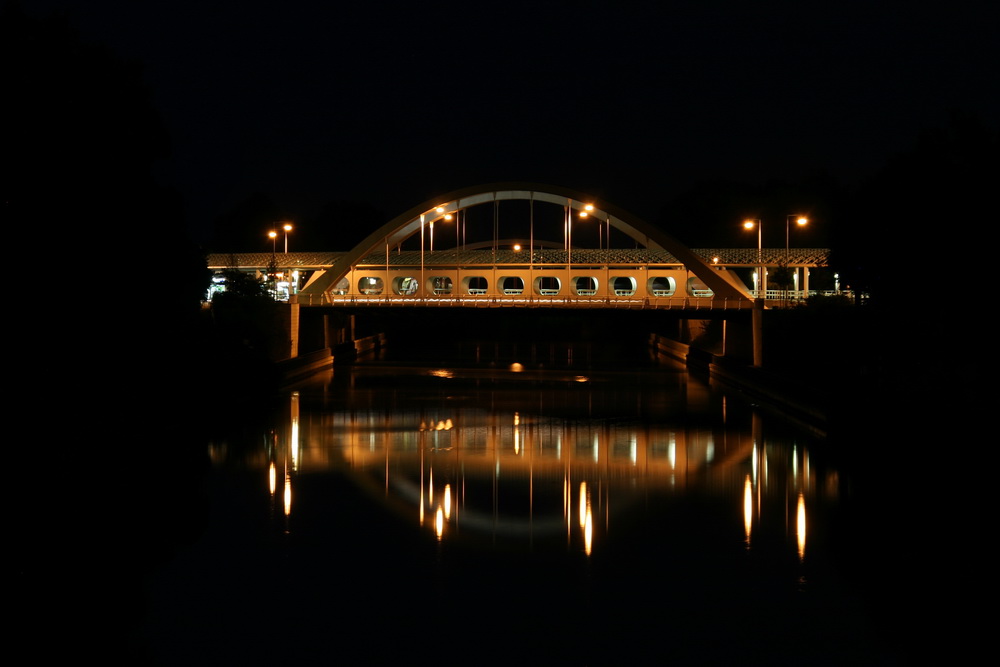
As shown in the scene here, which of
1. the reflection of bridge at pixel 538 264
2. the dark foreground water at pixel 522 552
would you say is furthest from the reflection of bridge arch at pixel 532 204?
the dark foreground water at pixel 522 552

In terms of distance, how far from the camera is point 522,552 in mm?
16500

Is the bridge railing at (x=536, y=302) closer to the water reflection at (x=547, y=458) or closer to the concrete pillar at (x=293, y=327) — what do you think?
the concrete pillar at (x=293, y=327)

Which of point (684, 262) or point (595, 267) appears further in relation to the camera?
point (595, 267)

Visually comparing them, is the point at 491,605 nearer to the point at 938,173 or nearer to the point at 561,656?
the point at 561,656

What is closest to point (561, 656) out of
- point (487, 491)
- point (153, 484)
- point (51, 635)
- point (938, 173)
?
point (51, 635)

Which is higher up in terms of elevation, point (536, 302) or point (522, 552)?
point (536, 302)

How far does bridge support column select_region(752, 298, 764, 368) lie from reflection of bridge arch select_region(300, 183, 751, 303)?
576 centimetres

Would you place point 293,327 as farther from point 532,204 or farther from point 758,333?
point 758,333

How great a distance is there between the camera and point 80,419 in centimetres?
2322

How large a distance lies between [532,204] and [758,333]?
16476mm

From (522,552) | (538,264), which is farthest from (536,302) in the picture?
(522,552)

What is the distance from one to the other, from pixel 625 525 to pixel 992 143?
17.9m

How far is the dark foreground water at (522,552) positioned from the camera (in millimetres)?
12664

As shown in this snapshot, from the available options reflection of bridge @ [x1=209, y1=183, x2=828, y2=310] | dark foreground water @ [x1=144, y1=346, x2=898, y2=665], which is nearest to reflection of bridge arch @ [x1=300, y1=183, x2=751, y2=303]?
reflection of bridge @ [x1=209, y1=183, x2=828, y2=310]
